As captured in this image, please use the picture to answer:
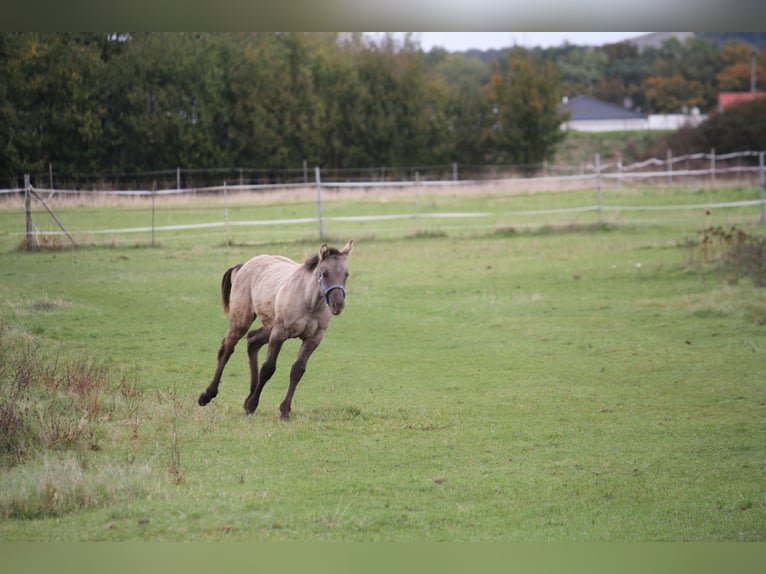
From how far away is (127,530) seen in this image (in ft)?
13.7

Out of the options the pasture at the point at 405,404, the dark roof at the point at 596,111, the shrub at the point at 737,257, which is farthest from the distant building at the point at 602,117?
the pasture at the point at 405,404

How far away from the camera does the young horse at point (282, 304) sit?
5345 mm

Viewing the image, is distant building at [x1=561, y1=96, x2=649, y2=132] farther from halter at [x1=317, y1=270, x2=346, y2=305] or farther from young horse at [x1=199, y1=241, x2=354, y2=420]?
halter at [x1=317, y1=270, x2=346, y2=305]

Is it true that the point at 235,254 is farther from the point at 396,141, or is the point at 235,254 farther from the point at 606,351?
the point at 396,141

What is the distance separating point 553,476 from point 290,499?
141 centimetres

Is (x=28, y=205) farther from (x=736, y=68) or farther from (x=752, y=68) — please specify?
(x=736, y=68)

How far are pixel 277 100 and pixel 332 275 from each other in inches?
427

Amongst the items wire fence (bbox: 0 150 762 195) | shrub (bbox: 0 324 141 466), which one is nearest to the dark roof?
wire fence (bbox: 0 150 762 195)

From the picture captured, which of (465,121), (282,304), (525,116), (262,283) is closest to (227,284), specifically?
(262,283)

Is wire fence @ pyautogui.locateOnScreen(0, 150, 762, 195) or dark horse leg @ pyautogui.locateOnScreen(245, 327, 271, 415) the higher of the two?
wire fence @ pyautogui.locateOnScreen(0, 150, 762, 195)

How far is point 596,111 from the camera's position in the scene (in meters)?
40.5

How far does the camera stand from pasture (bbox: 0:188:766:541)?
4.34 m

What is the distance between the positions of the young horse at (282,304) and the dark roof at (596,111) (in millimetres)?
35533

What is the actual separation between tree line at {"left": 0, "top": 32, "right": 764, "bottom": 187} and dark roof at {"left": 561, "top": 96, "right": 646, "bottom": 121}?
1.94m
